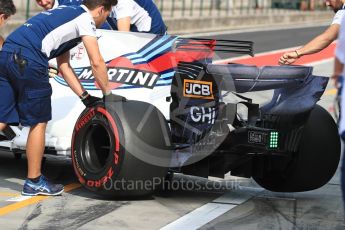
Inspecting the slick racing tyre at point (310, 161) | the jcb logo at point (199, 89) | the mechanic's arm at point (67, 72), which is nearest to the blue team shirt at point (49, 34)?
the mechanic's arm at point (67, 72)

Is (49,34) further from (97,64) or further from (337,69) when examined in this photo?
(337,69)

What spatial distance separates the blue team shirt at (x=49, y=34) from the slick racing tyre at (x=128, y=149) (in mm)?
557

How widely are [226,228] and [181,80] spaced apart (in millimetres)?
1248

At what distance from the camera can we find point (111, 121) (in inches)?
255

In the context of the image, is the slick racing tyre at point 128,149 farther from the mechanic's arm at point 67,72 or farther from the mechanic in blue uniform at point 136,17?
the mechanic in blue uniform at point 136,17

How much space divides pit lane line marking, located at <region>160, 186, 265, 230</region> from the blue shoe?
1.13m

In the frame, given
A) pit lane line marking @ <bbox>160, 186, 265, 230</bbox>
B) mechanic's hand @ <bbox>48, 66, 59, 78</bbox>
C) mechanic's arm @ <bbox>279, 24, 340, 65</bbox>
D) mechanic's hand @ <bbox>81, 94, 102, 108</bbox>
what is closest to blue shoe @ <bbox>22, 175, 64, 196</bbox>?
mechanic's hand @ <bbox>81, 94, 102, 108</bbox>

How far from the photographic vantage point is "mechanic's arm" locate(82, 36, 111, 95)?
21.7 ft

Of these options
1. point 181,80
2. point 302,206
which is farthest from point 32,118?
point 302,206

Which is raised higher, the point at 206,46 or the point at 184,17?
the point at 206,46

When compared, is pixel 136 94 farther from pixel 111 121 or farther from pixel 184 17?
pixel 184 17

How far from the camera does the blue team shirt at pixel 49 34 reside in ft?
22.0

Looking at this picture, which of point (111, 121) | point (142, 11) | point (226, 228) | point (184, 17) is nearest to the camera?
point (226, 228)

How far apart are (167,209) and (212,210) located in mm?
335
